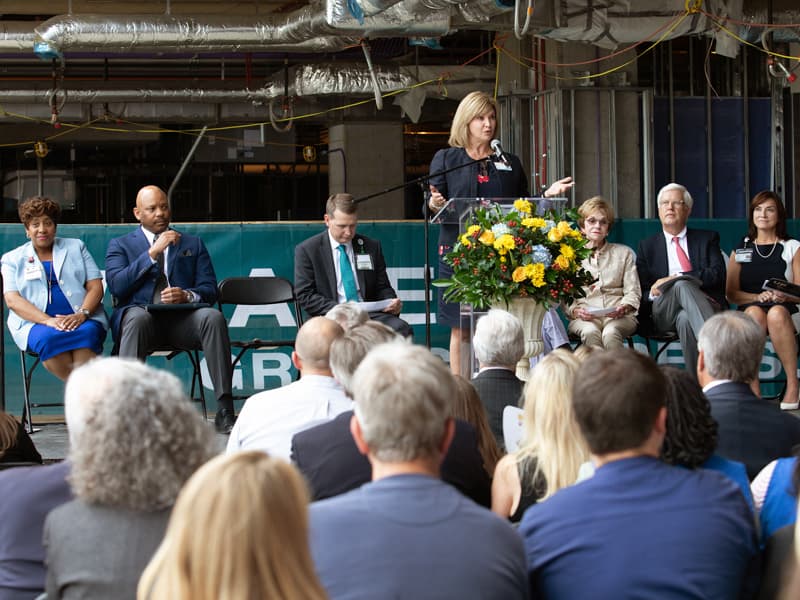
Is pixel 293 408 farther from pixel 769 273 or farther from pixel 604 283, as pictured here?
pixel 769 273

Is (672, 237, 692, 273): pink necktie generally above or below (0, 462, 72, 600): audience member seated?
above

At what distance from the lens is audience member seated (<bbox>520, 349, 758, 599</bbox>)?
1986 millimetres

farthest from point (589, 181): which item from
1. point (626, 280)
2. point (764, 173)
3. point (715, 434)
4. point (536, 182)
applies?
point (715, 434)

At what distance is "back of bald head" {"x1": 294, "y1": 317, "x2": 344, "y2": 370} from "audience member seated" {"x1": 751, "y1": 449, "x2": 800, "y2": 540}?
1.35 meters

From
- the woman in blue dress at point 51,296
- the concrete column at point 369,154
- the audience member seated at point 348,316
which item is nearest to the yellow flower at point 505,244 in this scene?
the audience member seated at point 348,316

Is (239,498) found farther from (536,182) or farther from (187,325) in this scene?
(536,182)

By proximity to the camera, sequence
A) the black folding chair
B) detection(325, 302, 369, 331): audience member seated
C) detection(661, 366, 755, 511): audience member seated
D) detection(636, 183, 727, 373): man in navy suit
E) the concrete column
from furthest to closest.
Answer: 1. the concrete column
2. the black folding chair
3. detection(636, 183, 727, 373): man in navy suit
4. detection(325, 302, 369, 331): audience member seated
5. detection(661, 366, 755, 511): audience member seated

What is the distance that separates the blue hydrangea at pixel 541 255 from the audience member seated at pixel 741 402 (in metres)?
2.09

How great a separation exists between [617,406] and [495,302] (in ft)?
10.9

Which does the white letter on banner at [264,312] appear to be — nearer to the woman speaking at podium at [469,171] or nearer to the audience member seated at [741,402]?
the woman speaking at podium at [469,171]

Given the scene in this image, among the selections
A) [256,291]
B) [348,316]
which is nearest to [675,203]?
[256,291]

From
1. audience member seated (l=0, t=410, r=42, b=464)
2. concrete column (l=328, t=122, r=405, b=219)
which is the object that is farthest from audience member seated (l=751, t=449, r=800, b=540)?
concrete column (l=328, t=122, r=405, b=219)

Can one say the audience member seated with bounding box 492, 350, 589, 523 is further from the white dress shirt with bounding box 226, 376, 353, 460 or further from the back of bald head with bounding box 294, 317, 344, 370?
the back of bald head with bounding box 294, 317, 344, 370

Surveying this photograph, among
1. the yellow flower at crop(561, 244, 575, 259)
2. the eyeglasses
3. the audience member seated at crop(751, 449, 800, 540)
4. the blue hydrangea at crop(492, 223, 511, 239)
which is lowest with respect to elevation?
the audience member seated at crop(751, 449, 800, 540)
